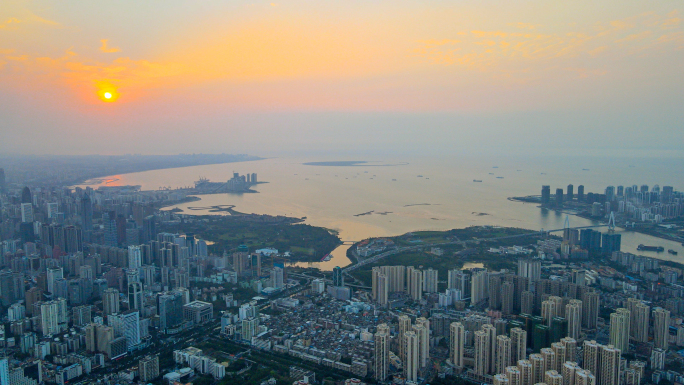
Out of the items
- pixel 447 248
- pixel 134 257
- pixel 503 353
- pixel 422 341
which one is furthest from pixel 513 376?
pixel 134 257

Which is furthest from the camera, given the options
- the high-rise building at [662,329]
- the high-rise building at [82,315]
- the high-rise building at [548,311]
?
the high-rise building at [82,315]

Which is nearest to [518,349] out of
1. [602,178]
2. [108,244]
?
[108,244]

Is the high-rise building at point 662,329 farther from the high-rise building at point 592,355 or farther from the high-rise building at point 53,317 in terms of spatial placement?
the high-rise building at point 53,317

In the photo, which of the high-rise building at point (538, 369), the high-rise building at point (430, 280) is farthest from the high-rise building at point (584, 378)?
the high-rise building at point (430, 280)

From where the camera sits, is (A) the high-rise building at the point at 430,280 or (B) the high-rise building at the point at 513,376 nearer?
(B) the high-rise building at the point at 513,376

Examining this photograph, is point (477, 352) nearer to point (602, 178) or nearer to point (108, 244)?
point (108, 244)

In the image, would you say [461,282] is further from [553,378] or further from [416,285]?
[553,378]

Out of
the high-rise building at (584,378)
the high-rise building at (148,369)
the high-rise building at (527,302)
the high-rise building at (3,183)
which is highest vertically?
the high-rise building at (3,183)

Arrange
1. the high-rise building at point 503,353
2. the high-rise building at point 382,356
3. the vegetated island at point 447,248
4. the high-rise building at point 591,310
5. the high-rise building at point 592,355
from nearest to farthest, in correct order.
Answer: the high-rise building at point 592,355
the high-rise building at point 503,353
the high-rise building at point 382,356
the high-rise building at point 591,310
the vegetated island at point 447,248
